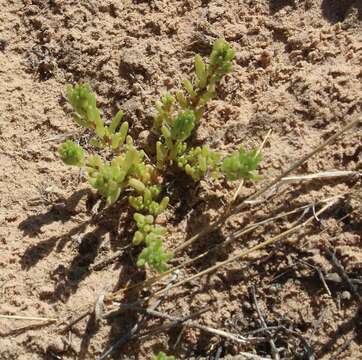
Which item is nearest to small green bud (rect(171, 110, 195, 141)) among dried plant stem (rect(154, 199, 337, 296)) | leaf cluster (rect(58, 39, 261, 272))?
leaf cluster (rect(58, 39, 261, 272))

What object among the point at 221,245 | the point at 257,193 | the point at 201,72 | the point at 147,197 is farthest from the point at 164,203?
the point at 201,72

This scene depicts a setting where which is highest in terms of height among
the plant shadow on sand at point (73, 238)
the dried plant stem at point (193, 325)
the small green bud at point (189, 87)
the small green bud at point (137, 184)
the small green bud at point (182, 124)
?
the small green bud at point (189, 87)

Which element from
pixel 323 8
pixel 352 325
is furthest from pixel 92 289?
pixel 323 8

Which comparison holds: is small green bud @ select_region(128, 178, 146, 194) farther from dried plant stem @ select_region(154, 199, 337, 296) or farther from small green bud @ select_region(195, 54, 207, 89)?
small green bud @ select_region(195, 54, 207, 89)

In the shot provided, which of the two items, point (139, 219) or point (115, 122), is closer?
point (139, 219)

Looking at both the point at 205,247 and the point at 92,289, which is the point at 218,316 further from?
the point at 92,289

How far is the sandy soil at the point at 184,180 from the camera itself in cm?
290

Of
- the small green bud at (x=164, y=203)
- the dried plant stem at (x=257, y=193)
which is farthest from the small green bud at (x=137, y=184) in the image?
the dried plant stem at (x=257, y=193)

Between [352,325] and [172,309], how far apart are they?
35.4 inches

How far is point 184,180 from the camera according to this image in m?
3.25

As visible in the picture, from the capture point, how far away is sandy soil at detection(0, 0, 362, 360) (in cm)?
290

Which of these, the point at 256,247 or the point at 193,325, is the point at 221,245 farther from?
the point at 193,325

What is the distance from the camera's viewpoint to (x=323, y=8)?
347 cm

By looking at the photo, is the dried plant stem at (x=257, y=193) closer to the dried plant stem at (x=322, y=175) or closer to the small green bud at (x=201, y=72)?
the dried plant stem at (x=322, y=175)
